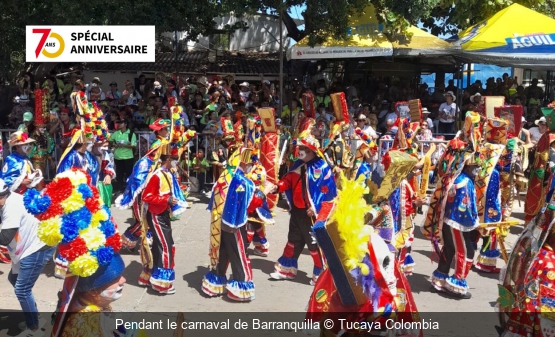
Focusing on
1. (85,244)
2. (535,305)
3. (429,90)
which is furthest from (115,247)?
(429,90)

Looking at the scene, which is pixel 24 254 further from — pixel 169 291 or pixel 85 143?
pixel 85 143

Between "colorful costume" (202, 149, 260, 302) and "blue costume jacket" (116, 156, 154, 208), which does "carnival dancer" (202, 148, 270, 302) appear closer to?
"colorful costume" (202, 149, 260, 302)

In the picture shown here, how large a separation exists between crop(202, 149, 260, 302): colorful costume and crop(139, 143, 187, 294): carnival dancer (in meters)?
0.47

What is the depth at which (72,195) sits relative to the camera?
4234 millimetres

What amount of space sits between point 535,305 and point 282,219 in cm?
726

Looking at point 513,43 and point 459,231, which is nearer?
point 459,231

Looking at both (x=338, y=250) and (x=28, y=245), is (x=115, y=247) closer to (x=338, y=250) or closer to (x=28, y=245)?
(x=338, y=250)

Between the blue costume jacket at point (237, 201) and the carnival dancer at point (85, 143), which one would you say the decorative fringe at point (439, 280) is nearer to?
the blue costume jacket at point (237, 201)

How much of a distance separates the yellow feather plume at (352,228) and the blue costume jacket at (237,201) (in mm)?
3036

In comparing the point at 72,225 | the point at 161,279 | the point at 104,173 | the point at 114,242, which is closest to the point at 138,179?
the point at 161,279

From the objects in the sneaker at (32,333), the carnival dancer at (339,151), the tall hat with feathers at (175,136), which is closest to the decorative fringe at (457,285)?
the carnival dancer at (339,151)

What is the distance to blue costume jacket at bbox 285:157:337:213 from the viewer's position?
25.1 feet

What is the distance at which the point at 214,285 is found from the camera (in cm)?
726

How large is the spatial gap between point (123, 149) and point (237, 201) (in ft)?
18.7
